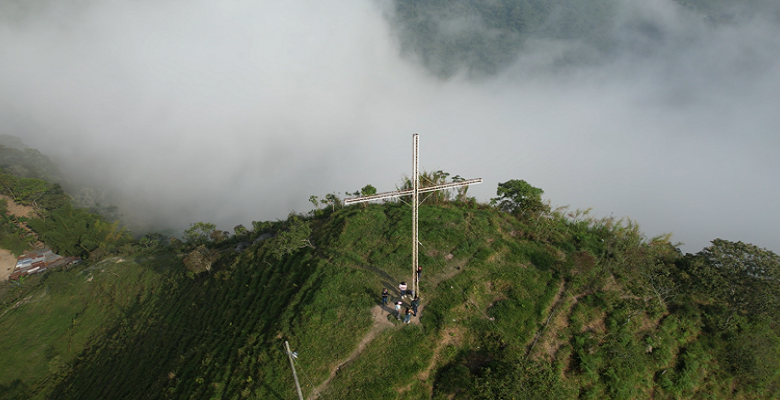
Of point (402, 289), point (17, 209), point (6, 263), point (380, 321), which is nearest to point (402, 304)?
point (402, 289)

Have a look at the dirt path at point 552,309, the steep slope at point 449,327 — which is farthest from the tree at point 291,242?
the dirt path at point 552,309

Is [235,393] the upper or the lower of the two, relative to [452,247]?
lower

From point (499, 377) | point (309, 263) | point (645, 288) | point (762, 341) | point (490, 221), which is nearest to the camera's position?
point (499, 377)

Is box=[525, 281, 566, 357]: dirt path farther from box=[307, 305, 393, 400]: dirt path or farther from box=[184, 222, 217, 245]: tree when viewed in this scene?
box=[184, 222, 217, 245]: tree

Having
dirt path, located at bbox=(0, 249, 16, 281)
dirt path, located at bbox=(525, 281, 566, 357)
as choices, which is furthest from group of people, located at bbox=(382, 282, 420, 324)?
dirt path, located at bbox=(0, 249, 16, 281)

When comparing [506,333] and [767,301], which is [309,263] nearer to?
[506,333]

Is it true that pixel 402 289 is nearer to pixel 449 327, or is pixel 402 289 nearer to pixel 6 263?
pixel 449 327

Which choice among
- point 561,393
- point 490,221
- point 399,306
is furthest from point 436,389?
point 490,221
